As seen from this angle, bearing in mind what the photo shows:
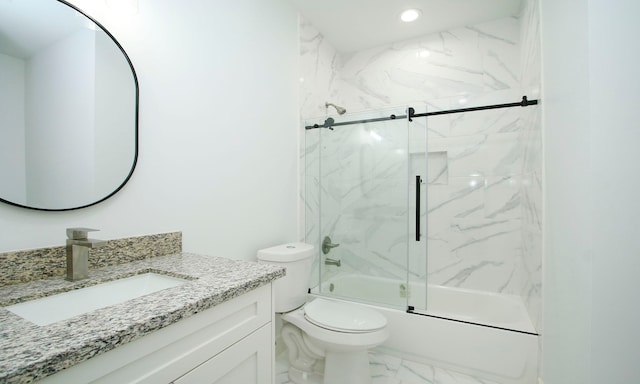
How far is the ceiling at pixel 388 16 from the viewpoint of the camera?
2152 mm

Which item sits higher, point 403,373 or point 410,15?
point 410,15

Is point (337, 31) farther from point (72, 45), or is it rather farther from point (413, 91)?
point (72, 45)

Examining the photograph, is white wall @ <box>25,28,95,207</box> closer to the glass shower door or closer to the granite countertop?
the granite countertop

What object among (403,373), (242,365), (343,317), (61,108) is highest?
(61,108)

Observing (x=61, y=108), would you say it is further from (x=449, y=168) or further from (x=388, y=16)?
(x=449, y=168)

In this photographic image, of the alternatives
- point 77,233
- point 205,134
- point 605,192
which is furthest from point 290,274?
point 605,192

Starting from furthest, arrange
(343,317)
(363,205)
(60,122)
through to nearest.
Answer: (363,205) < (343,317) < (60,122)

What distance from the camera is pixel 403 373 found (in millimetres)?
1776

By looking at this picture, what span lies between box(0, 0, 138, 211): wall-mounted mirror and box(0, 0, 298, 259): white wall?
2.0 inches

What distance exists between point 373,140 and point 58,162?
175 centimetres

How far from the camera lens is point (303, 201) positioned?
2301mm

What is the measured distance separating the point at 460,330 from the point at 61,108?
2.28 metres

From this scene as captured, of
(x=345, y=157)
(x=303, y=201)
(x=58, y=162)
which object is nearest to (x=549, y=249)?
(x=345, y=157)

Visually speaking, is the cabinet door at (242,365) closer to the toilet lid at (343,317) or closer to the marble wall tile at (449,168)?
the toilet lid at (343,317)
